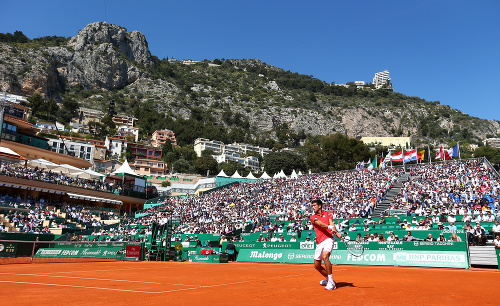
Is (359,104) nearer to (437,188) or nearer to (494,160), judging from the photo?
(494,160)

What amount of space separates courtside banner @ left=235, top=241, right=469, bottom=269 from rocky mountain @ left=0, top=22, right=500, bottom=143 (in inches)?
5160

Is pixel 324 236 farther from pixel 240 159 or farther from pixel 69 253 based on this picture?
pixel 240 159

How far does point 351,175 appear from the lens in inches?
1678

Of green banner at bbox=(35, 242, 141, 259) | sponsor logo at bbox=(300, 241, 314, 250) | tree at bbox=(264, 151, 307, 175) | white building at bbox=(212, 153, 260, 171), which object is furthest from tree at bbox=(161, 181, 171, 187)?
sponsor logo at bbox=(300, 241, 314, 250)

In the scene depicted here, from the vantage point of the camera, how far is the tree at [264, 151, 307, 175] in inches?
4412

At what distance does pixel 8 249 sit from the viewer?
22.1 metres

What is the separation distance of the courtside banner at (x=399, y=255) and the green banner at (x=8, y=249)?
50.6ft

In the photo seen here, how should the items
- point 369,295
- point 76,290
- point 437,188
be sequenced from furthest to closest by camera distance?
1. point 437,188
2. point 76,290
3. point 369,295

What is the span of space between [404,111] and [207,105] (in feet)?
326

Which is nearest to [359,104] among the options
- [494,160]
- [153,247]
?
[494,160]

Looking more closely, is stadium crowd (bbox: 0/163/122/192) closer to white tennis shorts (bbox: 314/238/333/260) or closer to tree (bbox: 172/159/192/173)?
white tennis shorts (bbox: 314/238/333/260)

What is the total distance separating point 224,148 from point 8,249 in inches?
4891

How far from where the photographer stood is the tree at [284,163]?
112 metres

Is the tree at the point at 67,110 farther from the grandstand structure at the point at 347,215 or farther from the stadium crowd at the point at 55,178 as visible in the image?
the grandstand structure at the point at 347,215
